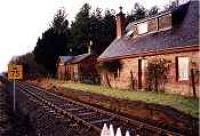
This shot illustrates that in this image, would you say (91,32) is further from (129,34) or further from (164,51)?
(164,51)

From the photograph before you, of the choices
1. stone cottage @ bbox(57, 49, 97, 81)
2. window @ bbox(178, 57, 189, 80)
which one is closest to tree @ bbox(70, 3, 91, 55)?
stone cottage @ bbox(57, 49, 97, 81)

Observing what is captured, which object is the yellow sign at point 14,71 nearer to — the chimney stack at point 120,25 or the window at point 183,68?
the window at point 183,68

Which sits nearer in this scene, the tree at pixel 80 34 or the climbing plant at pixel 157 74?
the climbing plant at pixel 157 74

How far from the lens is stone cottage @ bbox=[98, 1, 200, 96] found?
2223 cm

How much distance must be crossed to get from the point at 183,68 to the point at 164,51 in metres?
2.09

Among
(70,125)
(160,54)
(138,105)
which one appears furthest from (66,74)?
(70,125)

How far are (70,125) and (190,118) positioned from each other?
14.2 feet

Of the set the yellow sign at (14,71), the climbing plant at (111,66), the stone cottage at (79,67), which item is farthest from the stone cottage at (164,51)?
the stone cottage at (79,67)

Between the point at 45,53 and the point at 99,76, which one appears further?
the point at 45,53

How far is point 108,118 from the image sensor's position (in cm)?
1430

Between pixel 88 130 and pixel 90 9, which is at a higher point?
pixel 90 9

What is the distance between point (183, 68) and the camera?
904 inches

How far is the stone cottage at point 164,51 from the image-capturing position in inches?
875

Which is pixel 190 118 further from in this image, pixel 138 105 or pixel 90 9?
pixel 90 9
